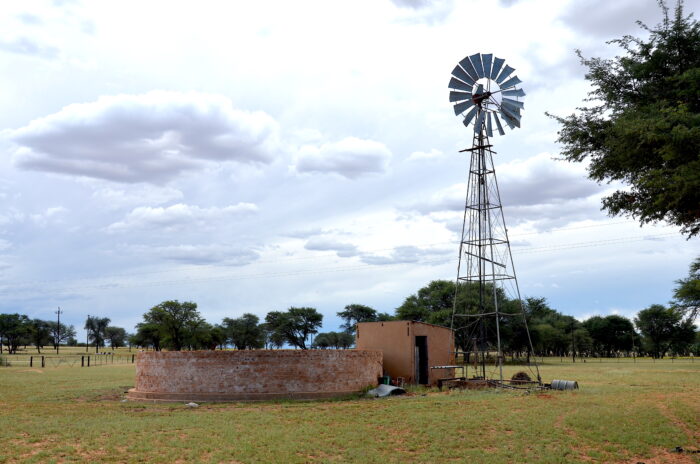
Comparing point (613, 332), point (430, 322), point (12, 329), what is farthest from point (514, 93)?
point (12, 329)

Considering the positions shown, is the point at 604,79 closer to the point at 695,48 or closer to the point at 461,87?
the point at 695,48

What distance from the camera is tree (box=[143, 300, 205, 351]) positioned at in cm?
9538

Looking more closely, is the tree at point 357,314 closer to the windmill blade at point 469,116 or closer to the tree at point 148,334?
the tree at point 148,334

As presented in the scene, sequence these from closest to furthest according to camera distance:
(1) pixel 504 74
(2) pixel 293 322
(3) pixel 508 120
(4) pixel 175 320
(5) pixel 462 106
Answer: (1) pixel 504 74 → (3) pixel 508 120 → (5) pixel 462 106 → (4) pixel 175 320 → (2) pixel 293 322

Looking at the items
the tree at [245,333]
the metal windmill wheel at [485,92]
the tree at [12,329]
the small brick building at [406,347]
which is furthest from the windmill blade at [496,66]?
the tree at [12,329]

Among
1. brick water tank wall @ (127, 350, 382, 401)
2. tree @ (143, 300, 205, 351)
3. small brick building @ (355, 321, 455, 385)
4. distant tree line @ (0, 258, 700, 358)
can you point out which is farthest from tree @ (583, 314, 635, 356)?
brick water tank wall @ (127, 350, 382, 401)

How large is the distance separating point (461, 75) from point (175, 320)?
76396mm

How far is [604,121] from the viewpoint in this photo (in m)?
19.8

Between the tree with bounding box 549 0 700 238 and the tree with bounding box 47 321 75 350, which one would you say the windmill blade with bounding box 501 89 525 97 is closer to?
the tree with bounding box 549 0 700 238

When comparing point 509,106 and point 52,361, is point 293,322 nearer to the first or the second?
point 52,361

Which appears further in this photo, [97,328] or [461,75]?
[97,328]

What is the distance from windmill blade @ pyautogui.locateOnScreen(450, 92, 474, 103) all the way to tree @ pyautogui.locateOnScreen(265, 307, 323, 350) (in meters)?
84.9

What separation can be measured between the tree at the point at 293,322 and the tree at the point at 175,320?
19.7 meters

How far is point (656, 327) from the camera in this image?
115m
